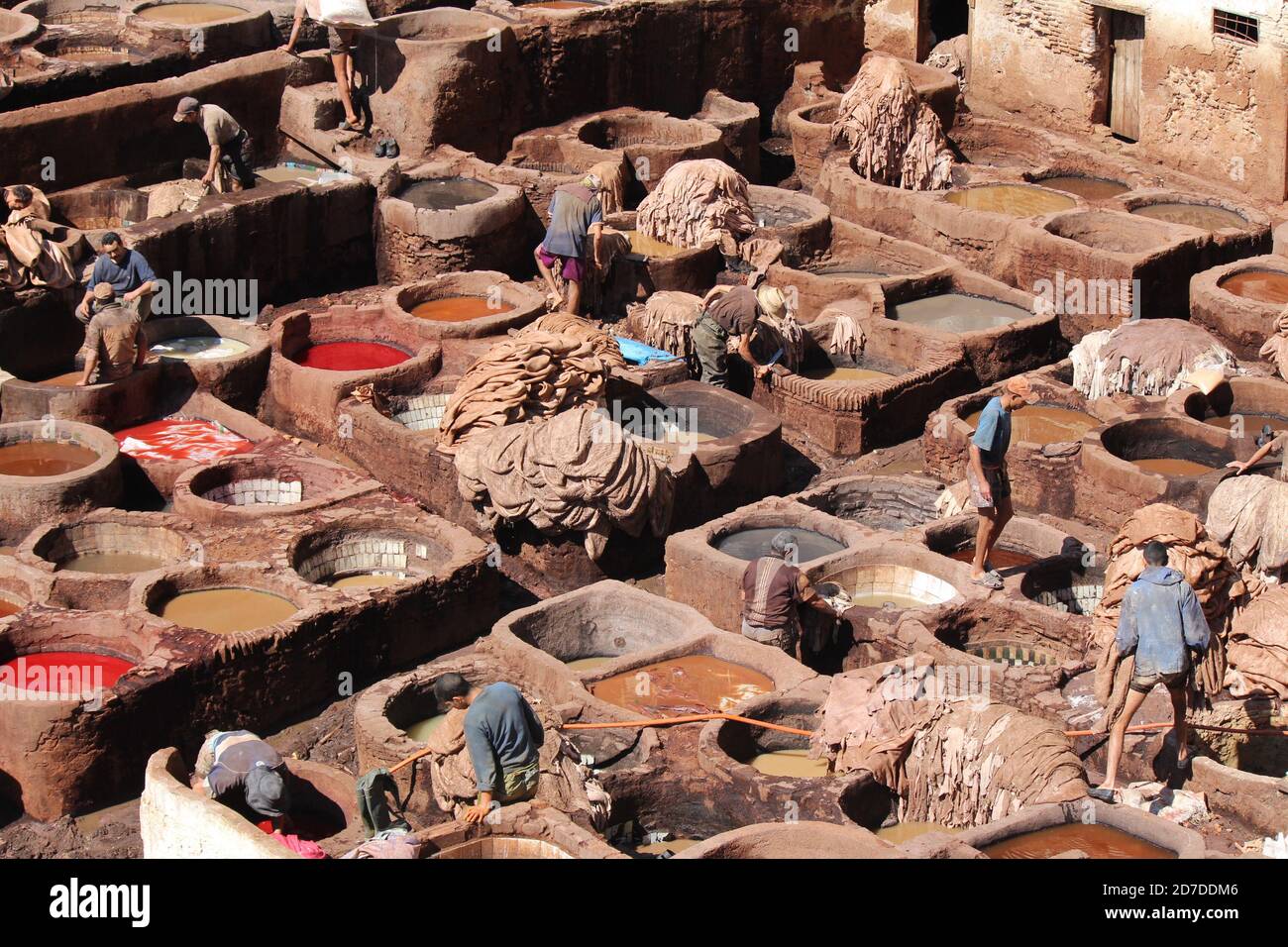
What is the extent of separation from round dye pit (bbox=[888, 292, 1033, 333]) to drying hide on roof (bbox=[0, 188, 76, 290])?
7.01 meters

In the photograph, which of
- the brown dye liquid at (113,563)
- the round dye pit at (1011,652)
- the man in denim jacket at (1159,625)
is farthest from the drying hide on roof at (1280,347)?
the brown dye liquid at (113,563)

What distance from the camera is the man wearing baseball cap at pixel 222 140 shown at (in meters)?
19.0

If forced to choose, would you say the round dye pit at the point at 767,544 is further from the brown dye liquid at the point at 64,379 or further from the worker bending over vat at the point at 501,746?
the brown dye liquid at the point at 64,379

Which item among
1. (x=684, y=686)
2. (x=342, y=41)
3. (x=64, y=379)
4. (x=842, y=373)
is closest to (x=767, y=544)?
(x=684, y=686)

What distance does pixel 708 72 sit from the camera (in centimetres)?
2355

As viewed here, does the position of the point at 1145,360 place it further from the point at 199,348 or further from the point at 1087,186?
the point at 199,348

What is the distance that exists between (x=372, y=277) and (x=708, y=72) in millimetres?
5495

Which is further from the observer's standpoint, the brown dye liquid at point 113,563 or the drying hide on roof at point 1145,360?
the drying hide on roof at point 1145,360

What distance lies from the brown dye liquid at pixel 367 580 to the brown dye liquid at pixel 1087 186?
9519mm

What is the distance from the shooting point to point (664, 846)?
39.2 ft

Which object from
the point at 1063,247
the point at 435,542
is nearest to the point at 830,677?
the point at 435,542

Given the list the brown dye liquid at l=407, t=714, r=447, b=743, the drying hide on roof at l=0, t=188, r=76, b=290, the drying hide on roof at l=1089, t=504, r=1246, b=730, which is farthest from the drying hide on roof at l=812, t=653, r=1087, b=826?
the drying hide on roof at l=0, t=188, r=76, b=290

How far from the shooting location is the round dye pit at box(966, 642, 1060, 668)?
13703 mm

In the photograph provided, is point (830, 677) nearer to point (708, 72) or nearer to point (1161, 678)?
point (1161, 678)
